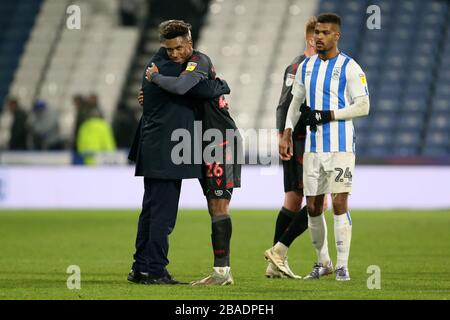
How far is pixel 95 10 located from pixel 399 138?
25.9ft

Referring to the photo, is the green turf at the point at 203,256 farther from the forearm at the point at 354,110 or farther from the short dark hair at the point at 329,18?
the short dark hair at the point at 329,18

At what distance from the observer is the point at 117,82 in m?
24.6

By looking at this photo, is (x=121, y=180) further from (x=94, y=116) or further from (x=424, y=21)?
(x=424, y=21)

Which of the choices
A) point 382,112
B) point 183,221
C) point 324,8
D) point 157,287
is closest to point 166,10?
point 324,8

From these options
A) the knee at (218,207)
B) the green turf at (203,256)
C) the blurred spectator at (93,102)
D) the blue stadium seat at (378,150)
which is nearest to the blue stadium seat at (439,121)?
the blue stadium seat at (378,150)

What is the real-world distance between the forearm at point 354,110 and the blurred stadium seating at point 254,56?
1439 centimetres

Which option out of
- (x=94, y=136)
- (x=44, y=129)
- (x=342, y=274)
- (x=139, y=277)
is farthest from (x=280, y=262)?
(x=44, y=129)

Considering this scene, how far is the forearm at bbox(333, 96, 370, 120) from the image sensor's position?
7.85 meters

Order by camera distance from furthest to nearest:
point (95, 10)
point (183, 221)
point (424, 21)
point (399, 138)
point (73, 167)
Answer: point (95, 10) → point (424, 21) → point (399, 138) → point (73, 167) → point (183, 221)

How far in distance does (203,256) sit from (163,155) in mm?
2927

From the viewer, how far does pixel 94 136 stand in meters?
19.6

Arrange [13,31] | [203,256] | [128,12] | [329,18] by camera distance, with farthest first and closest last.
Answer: [13,31] → [128,12] → [203,256] → [329,18]

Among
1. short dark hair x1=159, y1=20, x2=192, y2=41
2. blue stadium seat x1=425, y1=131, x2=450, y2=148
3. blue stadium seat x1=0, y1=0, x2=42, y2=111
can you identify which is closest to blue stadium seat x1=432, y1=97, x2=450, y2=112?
blue stadium seat x1=425, y1=131, x2=450, y2=148

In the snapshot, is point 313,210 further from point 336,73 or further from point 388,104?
point 388,104
